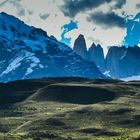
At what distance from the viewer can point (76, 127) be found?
18438 cm

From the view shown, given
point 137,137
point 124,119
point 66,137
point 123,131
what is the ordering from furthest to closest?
1. point 124,119
2. point 123,131
3. point 66,137
4. point 137,137

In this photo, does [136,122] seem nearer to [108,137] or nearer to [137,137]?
[108,137]

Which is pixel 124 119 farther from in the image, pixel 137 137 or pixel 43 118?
pixel 137 137

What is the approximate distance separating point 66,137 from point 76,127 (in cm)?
2215

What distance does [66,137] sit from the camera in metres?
162

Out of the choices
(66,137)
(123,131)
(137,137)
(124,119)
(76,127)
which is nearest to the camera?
(137,137)

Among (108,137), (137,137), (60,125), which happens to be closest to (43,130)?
(60,125)

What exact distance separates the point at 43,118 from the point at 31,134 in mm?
32150

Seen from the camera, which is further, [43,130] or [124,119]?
[124,119]

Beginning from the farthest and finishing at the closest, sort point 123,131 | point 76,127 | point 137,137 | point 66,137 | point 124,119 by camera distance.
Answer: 1. point 124,119
2. point 76,127
3. point 123,131
4. point 66,137
5. point 137,137

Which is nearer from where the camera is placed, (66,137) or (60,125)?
(66,137)

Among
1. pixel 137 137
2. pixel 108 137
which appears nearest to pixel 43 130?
pixel 108 137

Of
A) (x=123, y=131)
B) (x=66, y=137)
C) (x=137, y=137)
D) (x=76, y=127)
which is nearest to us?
(x=137, y=137)

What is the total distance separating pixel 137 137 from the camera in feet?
488
